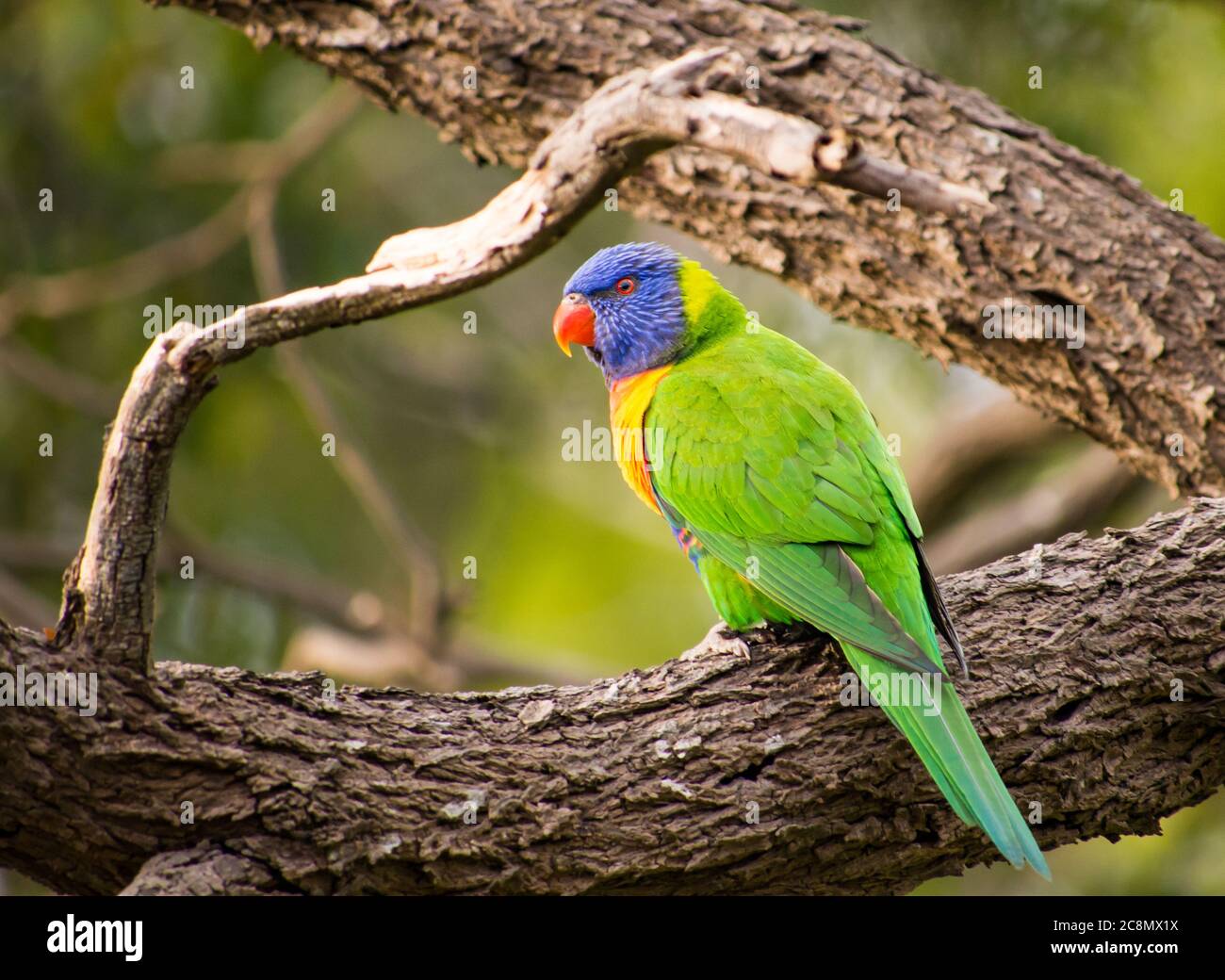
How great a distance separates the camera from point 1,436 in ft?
20.7

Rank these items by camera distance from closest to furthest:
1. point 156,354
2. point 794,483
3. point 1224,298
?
point 156,354 → point 794,483 → point 1224,298

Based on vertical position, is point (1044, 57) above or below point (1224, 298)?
above

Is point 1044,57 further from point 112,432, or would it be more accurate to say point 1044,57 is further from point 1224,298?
point 112,432

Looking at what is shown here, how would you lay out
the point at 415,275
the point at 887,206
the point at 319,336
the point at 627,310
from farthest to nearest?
the point at 319,336
the point at 627,310
the point at 887,206
the point at 415,275

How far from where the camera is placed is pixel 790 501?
3.22 m

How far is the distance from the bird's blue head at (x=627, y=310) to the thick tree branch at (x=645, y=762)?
1.31 m

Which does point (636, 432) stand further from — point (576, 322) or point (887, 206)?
point (887, 206)

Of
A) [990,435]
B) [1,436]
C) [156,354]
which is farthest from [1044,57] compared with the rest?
[1,436]

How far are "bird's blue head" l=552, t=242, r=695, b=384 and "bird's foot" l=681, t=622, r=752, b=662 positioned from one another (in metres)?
1.06

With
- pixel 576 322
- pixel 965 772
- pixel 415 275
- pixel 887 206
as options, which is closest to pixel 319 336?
pixel 576 322

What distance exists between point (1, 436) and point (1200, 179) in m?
6.61

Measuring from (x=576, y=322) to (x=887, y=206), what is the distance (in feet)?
3.85

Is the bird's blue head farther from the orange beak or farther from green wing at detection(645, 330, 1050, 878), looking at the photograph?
green wing at detection(645, 330, 1050, 878)

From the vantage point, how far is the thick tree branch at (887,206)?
3777 millimetres
